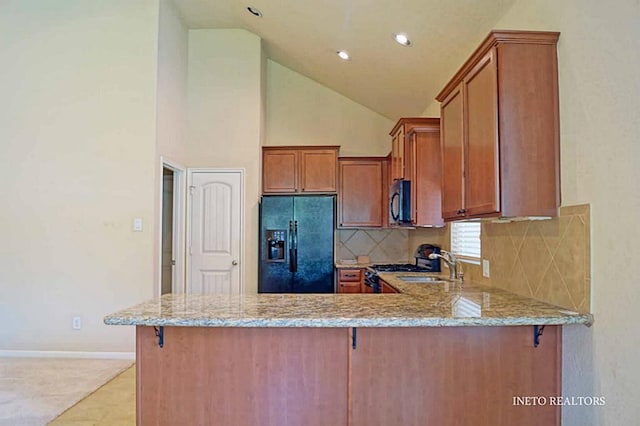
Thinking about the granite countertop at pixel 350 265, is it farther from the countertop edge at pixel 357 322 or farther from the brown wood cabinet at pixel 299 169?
the countertop edge at pixel 357 322

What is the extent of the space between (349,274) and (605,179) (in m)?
3.22

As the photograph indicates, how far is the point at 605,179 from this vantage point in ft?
5.09

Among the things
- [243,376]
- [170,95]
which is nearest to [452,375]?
[243,376]

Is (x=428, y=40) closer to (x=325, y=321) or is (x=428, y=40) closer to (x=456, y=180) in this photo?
(x=456, y=180)

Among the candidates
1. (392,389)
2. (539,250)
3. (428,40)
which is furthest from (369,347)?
(428,40)

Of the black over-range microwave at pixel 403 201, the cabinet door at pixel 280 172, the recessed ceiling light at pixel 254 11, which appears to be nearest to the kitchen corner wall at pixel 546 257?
the black over-range microwave at pixel 403 201

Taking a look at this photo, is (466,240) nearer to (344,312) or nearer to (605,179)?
(605,179)

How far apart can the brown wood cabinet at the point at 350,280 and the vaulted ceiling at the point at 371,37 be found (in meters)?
2.01

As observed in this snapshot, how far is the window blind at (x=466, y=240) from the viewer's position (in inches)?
115

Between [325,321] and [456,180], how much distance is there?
4.18ft

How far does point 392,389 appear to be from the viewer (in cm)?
176

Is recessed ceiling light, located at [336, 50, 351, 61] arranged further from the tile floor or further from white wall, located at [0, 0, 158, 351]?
the tile floor

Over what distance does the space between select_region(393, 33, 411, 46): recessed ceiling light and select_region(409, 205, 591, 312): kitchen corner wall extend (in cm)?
163

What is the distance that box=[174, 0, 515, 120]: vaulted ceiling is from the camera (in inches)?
105
